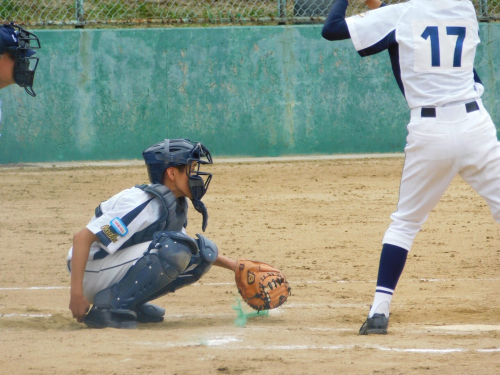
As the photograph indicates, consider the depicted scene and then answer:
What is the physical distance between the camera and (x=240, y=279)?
4.02m

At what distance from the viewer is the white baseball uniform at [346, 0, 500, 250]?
11.0 ft

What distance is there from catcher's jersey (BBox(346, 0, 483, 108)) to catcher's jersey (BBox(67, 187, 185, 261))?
54.1 inches

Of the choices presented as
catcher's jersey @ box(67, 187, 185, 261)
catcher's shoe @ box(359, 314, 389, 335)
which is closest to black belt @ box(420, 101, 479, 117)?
catcher's shoe @ box(359, 314, 389, 335)

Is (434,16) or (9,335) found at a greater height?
(434,16)

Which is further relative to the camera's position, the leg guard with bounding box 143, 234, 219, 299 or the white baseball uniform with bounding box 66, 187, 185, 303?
the leg guard with bounding box 143, 234, 219, 299

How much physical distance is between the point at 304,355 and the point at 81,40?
344 inches

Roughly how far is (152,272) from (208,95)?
7766 millimetres

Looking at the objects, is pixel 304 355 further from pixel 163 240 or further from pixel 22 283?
pixel 22 283

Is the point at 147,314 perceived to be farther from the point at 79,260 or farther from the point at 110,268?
the point at 79,260

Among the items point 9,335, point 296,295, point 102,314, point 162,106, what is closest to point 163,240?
point 102,314

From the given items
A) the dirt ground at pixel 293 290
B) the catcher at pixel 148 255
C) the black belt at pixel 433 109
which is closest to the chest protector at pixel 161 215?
the catcher at pixel 148 255

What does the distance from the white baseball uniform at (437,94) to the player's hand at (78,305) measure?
68.0 inches

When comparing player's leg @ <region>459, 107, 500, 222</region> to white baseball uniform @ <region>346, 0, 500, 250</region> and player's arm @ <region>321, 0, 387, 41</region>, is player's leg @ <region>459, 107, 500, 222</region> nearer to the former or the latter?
white baseball uniform @ <region>346, 0, 500, 250</region>

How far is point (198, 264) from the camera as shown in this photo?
3.87 meters
